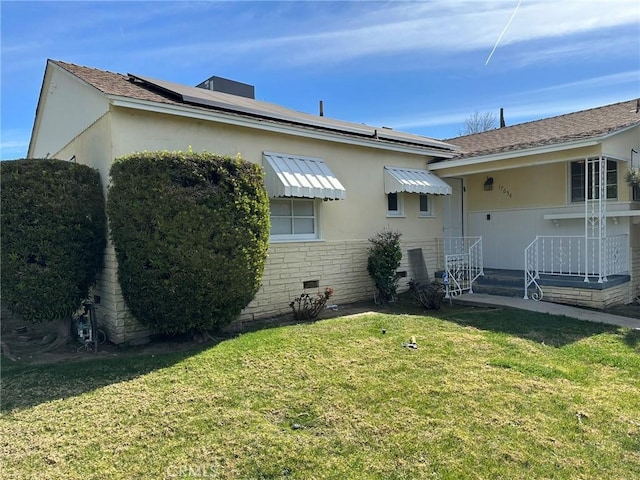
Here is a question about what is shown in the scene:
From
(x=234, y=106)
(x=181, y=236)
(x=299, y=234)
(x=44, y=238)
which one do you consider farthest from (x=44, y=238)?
(x=299, y=234)

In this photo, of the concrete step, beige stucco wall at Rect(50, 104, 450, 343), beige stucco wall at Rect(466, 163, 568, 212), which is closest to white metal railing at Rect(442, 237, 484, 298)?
the concrete step

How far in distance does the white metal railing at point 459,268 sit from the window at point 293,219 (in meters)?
3.48

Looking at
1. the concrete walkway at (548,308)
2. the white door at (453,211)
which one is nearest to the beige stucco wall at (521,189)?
the white door at (453,211)

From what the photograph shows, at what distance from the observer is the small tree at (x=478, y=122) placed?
3391 cm

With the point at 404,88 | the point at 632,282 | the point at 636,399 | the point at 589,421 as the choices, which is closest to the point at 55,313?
the point at 589,421

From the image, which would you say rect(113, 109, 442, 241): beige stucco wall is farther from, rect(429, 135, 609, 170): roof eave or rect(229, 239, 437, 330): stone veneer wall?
rect(429, 135, 609, 170): roof eave

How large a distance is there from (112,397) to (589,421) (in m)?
4.76

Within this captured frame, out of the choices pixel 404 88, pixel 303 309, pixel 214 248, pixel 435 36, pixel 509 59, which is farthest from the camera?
pixel 404 88

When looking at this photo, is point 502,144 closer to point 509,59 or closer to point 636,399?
point 509,59

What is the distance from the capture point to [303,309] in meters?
8.06

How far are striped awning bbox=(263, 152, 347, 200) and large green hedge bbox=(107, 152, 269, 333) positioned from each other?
5.79ft

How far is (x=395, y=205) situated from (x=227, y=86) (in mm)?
6159

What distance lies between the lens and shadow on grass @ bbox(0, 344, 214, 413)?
174 inches

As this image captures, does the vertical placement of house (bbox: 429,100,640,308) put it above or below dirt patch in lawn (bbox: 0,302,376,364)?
above
